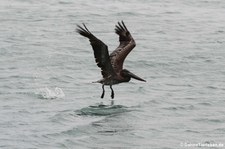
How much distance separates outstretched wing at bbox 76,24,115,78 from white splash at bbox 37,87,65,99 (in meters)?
1.31

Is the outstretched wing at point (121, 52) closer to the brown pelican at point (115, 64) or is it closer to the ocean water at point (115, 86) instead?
the brown pelican at point (115, 64)

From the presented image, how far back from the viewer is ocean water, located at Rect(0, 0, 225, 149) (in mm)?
13945

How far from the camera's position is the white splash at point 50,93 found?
16.9m

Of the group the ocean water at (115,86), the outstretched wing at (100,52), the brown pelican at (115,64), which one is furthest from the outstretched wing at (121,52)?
the ocean water at (115,86)

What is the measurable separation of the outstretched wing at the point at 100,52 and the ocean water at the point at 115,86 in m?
0.79

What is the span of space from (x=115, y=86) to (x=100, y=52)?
10.7 ft

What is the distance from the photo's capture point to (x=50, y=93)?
17.1 metres

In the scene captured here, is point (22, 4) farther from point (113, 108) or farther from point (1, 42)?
point (113, 108)

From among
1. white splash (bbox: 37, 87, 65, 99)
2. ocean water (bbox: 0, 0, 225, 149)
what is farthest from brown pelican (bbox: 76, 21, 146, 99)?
white splash (bbox: 37, 87, 65, 99)

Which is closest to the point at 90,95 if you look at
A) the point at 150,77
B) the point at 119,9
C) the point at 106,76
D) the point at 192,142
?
the point at 106,76

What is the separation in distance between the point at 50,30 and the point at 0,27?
5.73 ft

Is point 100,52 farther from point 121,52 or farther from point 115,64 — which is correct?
point 121,52

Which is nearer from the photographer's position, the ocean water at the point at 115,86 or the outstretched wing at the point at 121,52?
the ocean water at the point at 115,86

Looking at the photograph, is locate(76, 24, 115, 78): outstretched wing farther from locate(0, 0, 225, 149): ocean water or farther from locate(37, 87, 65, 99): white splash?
locate(37, 87, 65, 99): white splash
